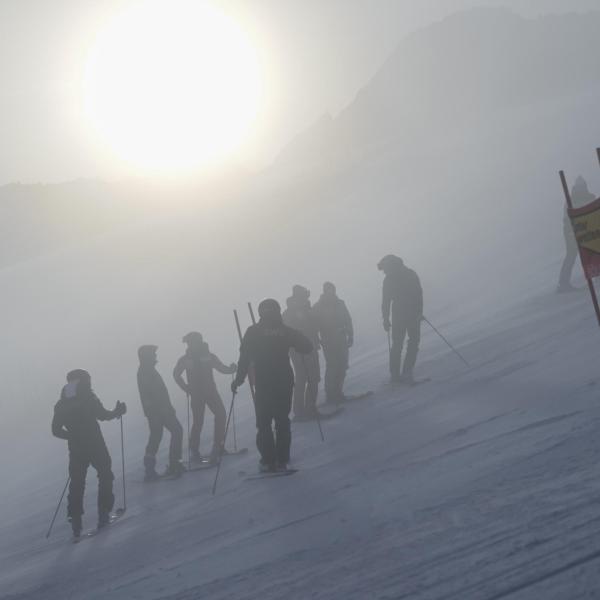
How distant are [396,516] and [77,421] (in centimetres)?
469

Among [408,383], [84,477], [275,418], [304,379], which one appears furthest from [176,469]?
[408,383]

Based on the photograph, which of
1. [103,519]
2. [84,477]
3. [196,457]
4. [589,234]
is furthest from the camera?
[196,457]

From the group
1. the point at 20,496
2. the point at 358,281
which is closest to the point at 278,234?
the point at 358,281

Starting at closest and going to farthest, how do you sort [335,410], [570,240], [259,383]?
1. [259,383]
2. [335,410]
3. [570,240]

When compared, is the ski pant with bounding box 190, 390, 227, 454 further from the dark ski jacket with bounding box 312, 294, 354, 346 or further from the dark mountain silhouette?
the dark mountain silhouette

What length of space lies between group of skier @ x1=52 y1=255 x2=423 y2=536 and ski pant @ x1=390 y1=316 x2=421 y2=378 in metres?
0.01

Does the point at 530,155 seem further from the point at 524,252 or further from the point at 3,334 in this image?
the point at 3,334

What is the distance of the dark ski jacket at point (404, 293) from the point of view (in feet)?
39.3

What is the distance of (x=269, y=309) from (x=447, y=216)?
3100cm

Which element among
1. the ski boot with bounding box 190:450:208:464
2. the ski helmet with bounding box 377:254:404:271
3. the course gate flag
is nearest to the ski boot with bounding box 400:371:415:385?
the ski helmet with bounding box 377:254:404:271

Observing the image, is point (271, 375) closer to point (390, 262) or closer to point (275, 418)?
point (275, 418)

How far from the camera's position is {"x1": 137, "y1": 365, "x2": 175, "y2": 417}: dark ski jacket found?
36.7 ft

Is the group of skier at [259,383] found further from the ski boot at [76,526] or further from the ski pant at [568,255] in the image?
the ski pant at [568,255]

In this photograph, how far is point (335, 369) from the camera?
12422mm
